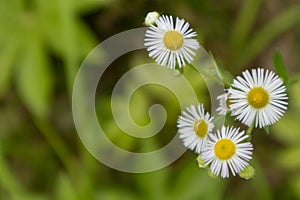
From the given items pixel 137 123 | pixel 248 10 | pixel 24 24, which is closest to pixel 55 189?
pixel 137 123

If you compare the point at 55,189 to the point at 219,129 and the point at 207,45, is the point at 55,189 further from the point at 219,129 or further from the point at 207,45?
the point at 219,129

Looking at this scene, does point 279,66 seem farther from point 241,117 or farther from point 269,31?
point 269,31

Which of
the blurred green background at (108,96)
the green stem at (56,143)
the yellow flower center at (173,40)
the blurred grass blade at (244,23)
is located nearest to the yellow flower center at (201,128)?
the yellow flower center at (173,40)

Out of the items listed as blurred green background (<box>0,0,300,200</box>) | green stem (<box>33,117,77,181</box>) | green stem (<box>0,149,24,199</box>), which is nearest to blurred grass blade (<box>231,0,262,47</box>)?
blurred green background (<box>0,0,300,200</box>)

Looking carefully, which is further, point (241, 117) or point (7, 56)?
point (7, 56)

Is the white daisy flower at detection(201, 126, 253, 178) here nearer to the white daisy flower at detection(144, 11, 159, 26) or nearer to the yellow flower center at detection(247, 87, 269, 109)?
the yellow flower center at detection(247, 87, 269, 109)

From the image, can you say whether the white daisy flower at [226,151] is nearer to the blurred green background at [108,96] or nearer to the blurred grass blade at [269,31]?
the blurred green background at [108,96]

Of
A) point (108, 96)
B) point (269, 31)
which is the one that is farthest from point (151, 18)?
point (269, 31)
